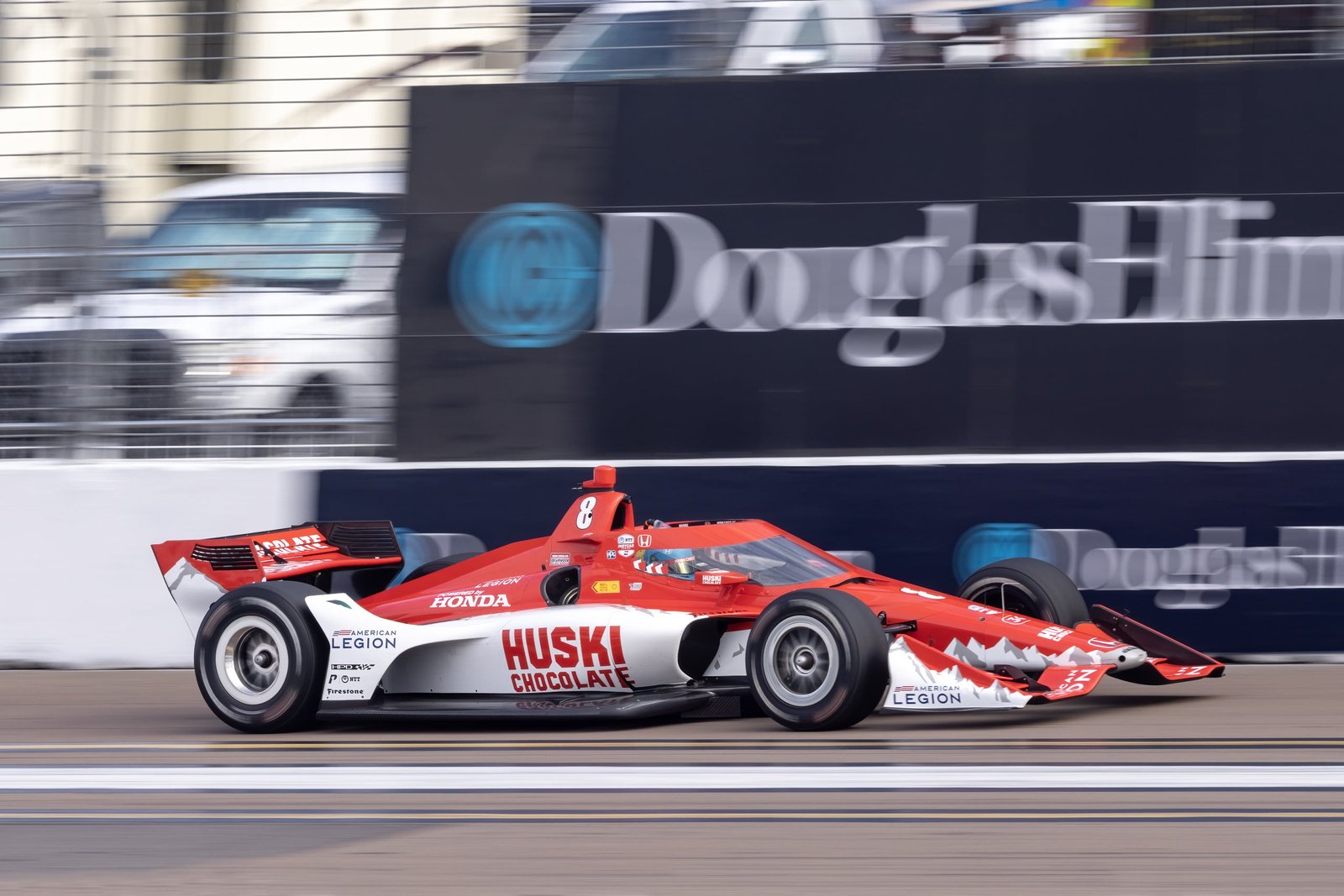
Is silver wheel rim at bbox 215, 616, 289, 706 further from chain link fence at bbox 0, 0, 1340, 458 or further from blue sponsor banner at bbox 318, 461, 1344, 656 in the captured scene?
chain link fence at bbox 0, 0, 1340, 458

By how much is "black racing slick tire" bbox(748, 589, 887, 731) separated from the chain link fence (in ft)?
12.0

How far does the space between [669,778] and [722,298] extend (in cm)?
417

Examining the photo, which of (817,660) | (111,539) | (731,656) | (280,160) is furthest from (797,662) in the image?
(280,160)

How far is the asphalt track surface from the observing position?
438 cm

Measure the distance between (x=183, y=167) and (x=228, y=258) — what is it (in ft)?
2.47

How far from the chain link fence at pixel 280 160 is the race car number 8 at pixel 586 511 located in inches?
97.5

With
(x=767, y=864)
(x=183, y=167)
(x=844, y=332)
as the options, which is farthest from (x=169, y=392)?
(x=767, y=864)

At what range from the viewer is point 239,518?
9.45 meters

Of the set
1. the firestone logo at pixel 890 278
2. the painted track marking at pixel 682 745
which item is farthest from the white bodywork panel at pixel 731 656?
the firestone logo at pixel 890 278

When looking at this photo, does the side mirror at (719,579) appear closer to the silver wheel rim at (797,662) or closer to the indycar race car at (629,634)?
the indycar race car at (629,634)

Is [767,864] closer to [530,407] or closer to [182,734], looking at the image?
[182,734]

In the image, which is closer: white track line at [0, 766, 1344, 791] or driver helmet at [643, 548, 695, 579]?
white track line at [0, 766, 1344, 791]

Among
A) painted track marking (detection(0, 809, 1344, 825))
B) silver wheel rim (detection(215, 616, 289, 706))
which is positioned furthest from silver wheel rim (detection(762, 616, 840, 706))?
silver wheel rim (detection(215, 616, 289, 706))

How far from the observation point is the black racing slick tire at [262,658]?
→ 7.18 metres
